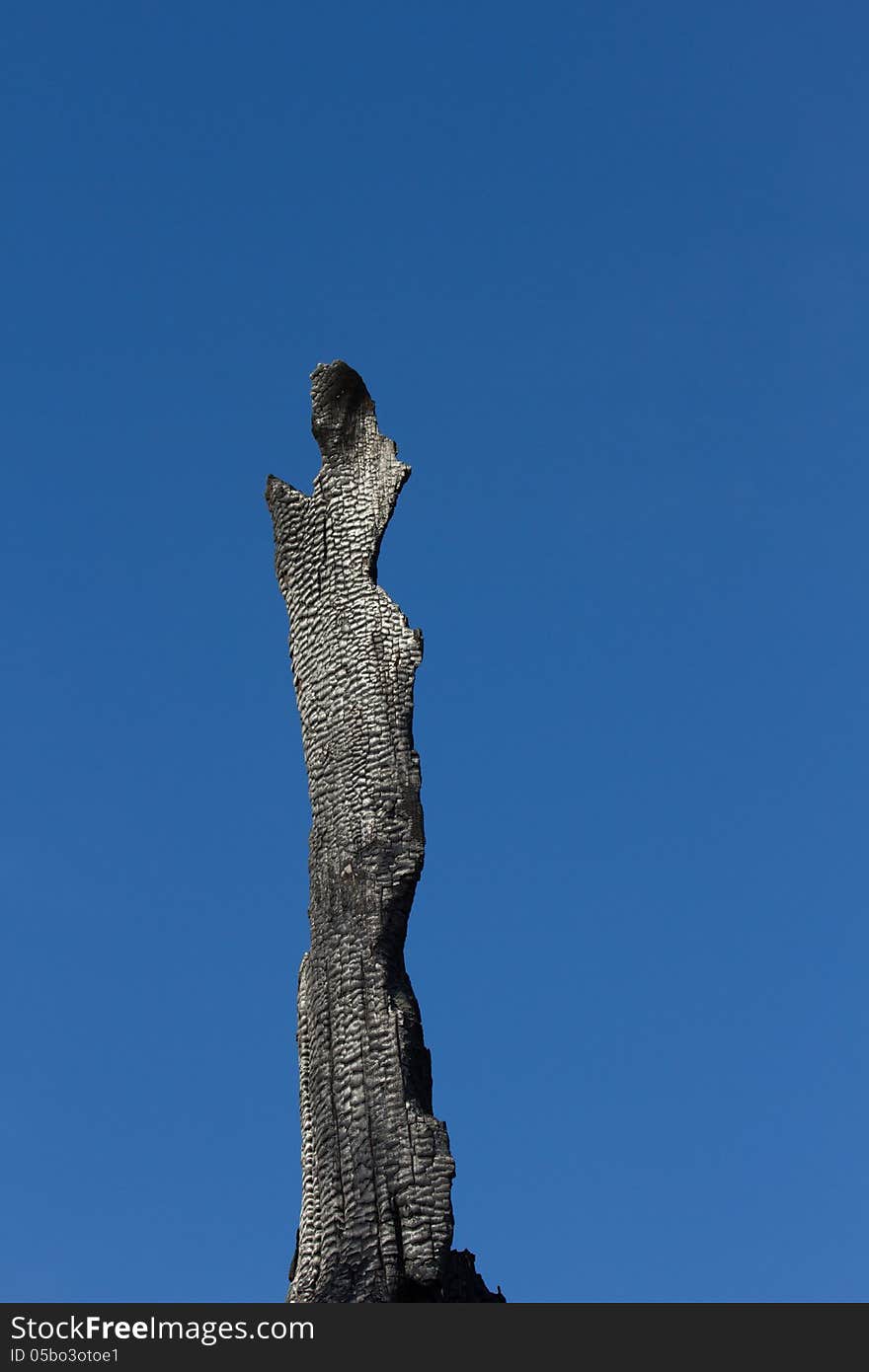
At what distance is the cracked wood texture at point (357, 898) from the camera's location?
370 inches

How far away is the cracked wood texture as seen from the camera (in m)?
9.40

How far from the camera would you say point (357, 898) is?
10227 millimetres

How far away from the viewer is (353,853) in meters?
10.3

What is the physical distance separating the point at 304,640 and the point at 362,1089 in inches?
105

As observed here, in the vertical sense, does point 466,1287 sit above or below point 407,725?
below
